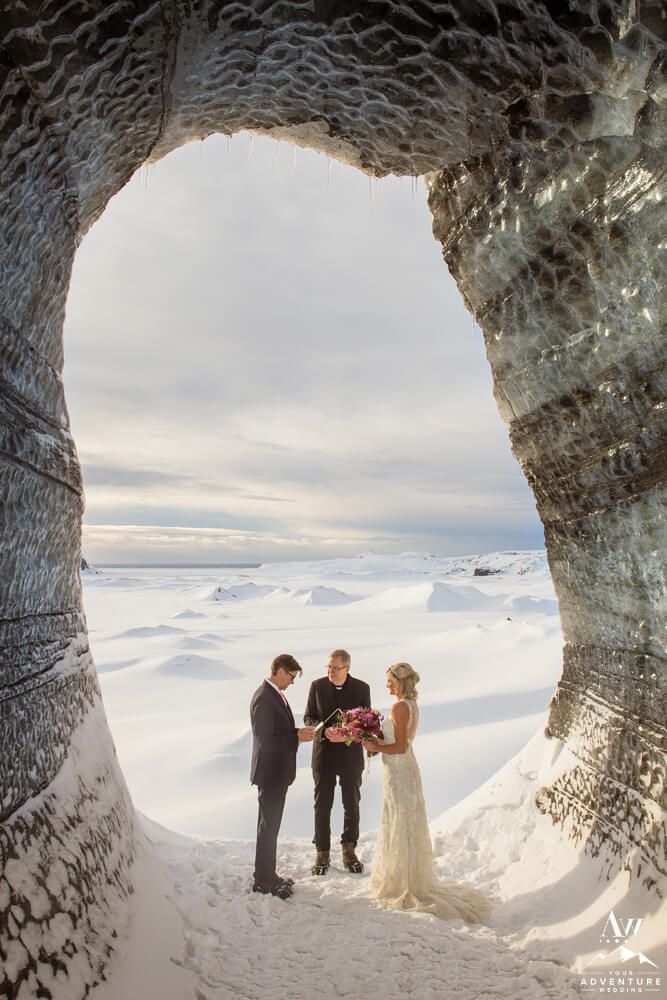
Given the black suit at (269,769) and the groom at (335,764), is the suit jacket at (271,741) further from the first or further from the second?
the groom at (335,764)

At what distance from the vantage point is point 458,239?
15.3 feet

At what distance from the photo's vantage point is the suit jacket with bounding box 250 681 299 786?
4.55 m

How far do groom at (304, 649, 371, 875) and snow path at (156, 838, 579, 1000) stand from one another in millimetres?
323

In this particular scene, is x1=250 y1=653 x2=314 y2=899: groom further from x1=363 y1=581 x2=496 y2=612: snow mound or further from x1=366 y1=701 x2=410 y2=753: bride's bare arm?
x1=363 y1=581 x2=496 y2=612: snow mound

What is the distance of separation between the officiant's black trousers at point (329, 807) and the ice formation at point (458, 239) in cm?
165

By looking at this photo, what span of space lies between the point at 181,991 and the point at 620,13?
17.3 ft

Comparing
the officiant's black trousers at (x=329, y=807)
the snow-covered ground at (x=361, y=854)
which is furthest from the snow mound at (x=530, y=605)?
the officiant's black trousers at (x=329, y=807)

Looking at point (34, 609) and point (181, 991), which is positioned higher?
point (34, 609)

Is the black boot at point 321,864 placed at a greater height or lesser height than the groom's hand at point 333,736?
lesser

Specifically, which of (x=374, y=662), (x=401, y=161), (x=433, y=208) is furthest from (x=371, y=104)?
(x=374, y=662)

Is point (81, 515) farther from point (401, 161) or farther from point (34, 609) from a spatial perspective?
point (401, 161)

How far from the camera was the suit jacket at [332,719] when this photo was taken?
197 inches

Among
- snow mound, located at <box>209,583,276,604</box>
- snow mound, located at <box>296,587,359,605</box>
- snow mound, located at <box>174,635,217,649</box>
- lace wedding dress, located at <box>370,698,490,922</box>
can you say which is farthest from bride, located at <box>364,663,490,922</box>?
snow mound, located at <box>209,583,276,604</box>

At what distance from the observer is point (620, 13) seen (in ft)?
8.58
